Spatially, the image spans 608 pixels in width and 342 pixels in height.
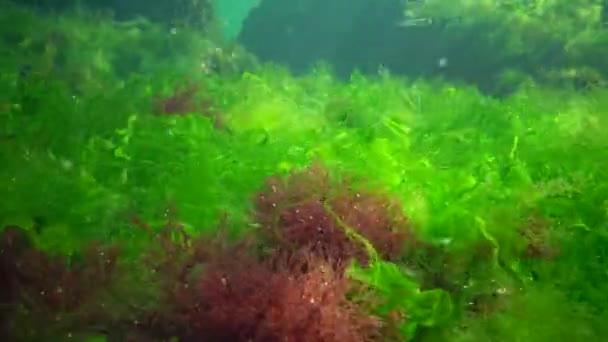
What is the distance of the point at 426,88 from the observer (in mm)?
9703

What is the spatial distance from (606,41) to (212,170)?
8.83m

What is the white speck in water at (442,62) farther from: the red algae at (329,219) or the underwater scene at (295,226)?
the red algae at (329,219)

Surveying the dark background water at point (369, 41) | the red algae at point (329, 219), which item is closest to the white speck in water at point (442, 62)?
the dark background water at point (369, 41)

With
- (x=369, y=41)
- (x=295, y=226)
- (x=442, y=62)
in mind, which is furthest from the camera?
(x=369, y=41)

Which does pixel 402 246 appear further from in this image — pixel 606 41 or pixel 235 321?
pixel 606 41

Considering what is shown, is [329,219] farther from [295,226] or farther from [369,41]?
[369,41]

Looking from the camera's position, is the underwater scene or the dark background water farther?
the dark background water

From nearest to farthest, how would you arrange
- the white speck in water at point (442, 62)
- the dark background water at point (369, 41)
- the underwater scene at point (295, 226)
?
the underwater scene at point (295, 226), the dark background water at point (369, 41), the white speck in water at point (442, 62)

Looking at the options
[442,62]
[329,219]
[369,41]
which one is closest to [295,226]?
[329,219]

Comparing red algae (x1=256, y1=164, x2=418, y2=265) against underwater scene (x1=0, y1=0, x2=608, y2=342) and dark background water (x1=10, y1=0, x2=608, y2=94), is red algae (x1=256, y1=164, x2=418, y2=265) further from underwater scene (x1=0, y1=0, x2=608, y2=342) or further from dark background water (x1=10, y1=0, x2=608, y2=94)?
dark background water (x1=10, y1=0, x2=608, y2=94)

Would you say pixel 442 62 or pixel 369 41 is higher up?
pixel 369 41

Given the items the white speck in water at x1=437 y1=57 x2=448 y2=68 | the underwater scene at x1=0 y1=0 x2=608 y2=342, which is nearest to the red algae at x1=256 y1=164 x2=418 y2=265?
the underwater scene at x1=0 y1=0 x2=608 y2=342

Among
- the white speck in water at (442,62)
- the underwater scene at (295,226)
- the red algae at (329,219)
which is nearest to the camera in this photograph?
the underwater scene at (295,226)

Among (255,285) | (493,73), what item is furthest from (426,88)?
(255,285)
